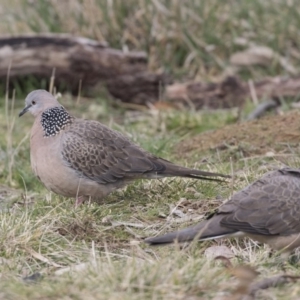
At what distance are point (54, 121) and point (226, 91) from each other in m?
3.95

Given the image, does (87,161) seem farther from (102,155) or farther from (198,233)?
(198,233)

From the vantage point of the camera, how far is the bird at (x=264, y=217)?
4.49 metres

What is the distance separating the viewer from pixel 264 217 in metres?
4.59

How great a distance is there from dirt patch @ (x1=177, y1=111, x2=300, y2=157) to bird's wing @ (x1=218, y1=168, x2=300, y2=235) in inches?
85.4

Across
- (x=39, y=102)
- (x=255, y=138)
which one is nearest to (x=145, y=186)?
(x=39, y=102)

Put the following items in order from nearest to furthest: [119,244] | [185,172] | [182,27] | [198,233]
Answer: [198,233], [119,244], [185,172], [182,27]

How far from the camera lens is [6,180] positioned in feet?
23.3

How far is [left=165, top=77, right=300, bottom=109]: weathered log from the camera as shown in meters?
9.36

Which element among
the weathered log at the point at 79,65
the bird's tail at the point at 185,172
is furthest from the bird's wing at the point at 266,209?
the weathered log at the point at 79,65

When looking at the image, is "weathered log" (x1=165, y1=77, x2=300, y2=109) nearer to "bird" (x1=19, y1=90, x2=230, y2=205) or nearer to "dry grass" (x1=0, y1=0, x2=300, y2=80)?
"dry grass" (x1=0, y1=0, x2=300, y2=80)

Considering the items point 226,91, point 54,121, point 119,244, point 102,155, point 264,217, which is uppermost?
point 264,217

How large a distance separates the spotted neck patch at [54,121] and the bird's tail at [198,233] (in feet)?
6.11

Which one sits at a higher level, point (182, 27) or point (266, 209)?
point (266, 209)

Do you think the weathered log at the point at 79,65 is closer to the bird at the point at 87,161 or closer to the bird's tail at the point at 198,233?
the bird at the point at 87,161
